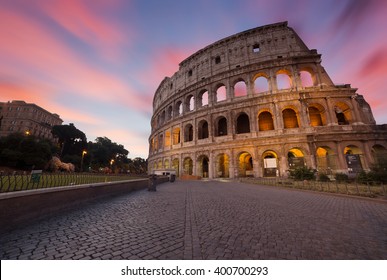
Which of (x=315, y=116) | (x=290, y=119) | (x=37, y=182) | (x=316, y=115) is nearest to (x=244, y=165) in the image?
(x=290, y=119)

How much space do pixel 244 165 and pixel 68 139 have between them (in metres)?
50.8

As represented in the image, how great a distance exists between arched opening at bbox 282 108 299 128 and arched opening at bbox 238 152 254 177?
808 cm

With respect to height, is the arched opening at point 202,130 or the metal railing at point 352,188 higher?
the arched opening at point 202,130

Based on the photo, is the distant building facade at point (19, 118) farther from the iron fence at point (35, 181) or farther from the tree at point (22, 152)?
the iron fence at point (35, 181)

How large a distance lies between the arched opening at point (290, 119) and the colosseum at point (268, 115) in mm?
138

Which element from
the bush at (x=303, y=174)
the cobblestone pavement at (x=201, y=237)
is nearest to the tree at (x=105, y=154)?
the bush at (x=303, y=174)

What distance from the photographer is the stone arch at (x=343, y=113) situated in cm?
2384

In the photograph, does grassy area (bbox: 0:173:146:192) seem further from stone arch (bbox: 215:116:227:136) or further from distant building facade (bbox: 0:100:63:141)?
distant building facade (bbox: 0:100:63:141)

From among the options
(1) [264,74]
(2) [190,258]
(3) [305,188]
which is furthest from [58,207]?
(1) [264,74]

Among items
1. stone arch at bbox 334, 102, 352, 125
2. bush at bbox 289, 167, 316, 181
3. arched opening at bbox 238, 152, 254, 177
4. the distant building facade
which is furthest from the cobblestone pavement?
the distant building facade

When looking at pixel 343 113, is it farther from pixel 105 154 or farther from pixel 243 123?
pixel 105 154

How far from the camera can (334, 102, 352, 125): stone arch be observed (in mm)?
23839

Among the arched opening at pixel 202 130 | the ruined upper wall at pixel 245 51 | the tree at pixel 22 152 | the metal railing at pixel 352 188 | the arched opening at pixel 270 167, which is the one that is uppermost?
the ruined upper wall at pixel 245 51

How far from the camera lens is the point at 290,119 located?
2648 cm
